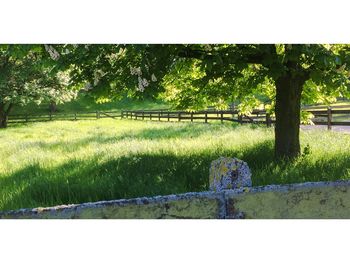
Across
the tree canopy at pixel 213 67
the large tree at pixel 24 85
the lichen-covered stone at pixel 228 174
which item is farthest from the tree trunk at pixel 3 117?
the lichen-covered stone at pixel 228 174

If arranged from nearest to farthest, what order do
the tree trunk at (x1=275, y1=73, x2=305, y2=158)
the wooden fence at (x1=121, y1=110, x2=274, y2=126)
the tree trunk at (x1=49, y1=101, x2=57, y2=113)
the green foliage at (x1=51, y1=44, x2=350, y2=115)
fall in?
the green foliage at (x1=51, y1=44, x2=350, y2=115)
the tree trunk at (x1=275, y1=73, x2=305, y2=158)
the wooden fence at (x1=121, y1=110, x2=274, y2=126)
the tree trunk at (x1=49, y1=101, x2=57, y2=113)

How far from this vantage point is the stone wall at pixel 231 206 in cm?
440

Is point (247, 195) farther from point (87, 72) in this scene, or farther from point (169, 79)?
point (169, 79)

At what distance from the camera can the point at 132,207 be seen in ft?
14.7

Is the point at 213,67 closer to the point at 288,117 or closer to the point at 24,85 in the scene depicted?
the point at 288,117

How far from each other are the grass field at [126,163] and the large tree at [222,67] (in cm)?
75

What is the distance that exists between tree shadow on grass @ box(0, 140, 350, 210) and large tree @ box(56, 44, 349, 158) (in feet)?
Result: 2.55

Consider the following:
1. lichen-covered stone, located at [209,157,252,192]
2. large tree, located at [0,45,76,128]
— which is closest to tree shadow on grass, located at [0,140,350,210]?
lichen-covered stone, located at [209,157,252,192]

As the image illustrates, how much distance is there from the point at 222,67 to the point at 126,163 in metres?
2.35

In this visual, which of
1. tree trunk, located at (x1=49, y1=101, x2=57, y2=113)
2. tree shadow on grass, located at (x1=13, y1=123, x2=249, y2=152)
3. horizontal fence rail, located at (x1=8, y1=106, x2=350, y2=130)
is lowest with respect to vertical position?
tree shadow on grass, located at (x1=13, y1=123, x2=249, y2=152)

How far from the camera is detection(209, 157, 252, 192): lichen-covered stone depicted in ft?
14.7

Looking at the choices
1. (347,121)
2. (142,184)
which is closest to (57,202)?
(142,184)

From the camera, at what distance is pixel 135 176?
6973 mm

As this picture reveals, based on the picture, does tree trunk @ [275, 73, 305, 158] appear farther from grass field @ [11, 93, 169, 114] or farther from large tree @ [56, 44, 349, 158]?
grass field @ [11, 93, 169, 114]
